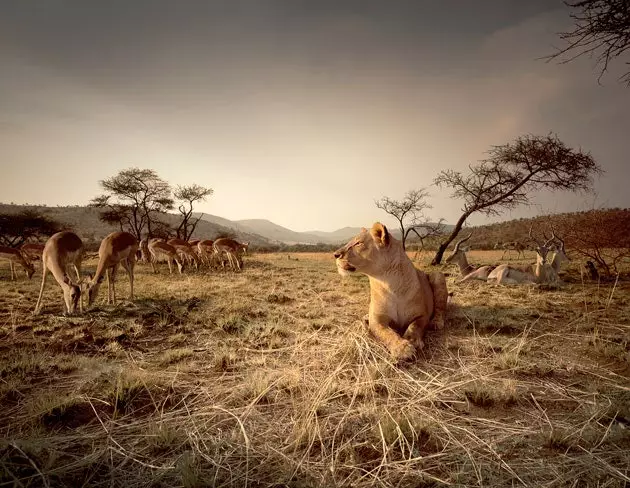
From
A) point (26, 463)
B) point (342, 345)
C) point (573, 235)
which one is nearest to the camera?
point (26, 463)

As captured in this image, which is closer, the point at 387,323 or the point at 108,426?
the point at 108,426

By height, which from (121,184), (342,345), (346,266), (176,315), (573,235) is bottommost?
(176,315)

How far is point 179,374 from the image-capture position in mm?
3426

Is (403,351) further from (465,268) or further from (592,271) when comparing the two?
(592,271)

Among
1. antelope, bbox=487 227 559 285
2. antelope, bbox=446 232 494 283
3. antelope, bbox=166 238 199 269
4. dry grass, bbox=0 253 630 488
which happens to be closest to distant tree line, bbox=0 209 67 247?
antelope, bbox=166 238 199 269

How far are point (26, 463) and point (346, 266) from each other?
310 centimetres

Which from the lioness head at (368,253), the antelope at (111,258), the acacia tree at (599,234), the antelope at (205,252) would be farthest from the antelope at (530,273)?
the antelope at (205,252)

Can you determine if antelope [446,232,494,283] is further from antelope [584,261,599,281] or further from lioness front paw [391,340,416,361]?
lioness front paw [391,340,416,361]

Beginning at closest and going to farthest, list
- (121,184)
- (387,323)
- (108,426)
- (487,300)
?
1. (108,426)
2. (387,323)
3. (487,300)
4. (121,184)

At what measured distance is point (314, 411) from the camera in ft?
7.26

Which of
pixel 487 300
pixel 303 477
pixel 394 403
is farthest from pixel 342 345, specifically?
pixel 487 300

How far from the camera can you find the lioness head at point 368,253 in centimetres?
367

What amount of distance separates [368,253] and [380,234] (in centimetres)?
31

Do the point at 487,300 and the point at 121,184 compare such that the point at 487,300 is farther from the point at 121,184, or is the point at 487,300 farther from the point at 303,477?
the point at 121,184
